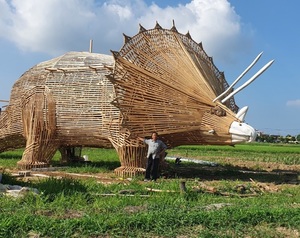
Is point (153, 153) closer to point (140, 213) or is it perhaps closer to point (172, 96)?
point (172, 96)

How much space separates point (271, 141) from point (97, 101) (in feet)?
180

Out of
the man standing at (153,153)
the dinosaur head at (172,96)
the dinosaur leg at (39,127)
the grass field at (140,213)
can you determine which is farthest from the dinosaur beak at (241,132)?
the dinosaur leg at (39,127)

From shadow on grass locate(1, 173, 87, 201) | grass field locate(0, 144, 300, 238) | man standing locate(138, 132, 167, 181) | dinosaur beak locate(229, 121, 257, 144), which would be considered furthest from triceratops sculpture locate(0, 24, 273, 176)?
shadow on grass locate(1, 173, 87, 201)

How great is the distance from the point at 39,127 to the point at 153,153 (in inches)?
152

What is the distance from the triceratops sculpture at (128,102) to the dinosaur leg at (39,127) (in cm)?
3

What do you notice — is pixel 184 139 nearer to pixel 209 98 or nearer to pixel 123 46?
pixel 209 98

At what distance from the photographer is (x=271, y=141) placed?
63594 millimetres

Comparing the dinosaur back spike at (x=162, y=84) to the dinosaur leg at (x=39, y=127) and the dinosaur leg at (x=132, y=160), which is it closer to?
the dinosaur leg at (x=132, y=160)

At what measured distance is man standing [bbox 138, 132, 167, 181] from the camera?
10.7 m

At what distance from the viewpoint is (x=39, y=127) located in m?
12.8

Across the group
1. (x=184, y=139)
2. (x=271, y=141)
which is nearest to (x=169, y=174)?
(x=184, y=139)

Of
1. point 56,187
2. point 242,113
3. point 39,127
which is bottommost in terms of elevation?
point 56,187

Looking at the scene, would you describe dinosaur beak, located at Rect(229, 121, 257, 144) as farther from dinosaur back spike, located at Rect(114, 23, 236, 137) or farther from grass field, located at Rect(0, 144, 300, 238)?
grass field, located at Rect(0, 144, 300, 238)

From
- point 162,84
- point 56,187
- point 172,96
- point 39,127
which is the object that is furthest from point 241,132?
point 39,127
